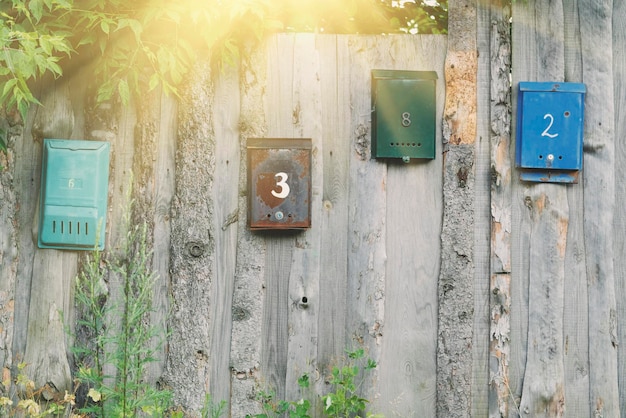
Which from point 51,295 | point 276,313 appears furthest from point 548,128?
point 51,295

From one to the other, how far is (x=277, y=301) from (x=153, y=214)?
0.82m

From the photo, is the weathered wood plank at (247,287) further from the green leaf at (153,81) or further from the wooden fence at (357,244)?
the green leaf at (153,81)

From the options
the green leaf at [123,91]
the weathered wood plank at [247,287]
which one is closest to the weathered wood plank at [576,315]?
the weathered wood plank at [247,287]

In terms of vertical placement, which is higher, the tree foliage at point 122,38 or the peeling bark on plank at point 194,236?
the tree foliage at point 122,38

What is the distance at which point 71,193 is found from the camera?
3867 mm

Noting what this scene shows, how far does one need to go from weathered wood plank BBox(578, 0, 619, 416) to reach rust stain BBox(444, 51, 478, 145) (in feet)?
2.04

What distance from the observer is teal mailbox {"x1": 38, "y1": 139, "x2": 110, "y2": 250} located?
3.87 metres

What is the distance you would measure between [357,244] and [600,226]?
4.33ft

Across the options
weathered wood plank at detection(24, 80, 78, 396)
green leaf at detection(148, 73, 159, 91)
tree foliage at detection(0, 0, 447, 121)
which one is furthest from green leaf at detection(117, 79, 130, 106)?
weathered wood plank at detection(24, 80, 78, 396)

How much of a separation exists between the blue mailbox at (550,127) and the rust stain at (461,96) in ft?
0.85

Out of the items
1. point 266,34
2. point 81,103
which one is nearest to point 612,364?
point 266,34

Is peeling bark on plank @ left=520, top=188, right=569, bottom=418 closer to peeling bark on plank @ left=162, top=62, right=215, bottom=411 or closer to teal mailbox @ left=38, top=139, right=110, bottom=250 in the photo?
peeling bark on plank @ left=162, top=62, right=215, bottom=411

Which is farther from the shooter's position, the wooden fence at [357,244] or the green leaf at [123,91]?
the wooden fence at [357,244]

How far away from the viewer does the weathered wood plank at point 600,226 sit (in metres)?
3.92
